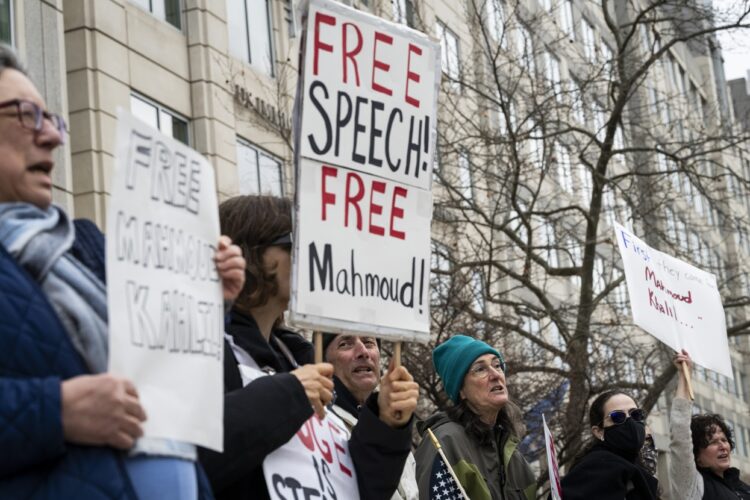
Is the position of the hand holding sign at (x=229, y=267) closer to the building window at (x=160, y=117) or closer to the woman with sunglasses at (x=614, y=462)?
the woman with sunglasses at (x=614, y=462)

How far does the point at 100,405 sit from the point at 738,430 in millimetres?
44816

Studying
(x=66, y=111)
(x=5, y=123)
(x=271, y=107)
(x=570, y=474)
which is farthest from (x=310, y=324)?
(x=271, y=107)

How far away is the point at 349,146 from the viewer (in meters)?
4.25

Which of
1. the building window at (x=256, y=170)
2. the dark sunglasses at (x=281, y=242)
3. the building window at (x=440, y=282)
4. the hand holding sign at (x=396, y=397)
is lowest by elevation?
the hand holding sign at (x=396, y=397)

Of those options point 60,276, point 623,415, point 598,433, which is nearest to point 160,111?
point 598,433

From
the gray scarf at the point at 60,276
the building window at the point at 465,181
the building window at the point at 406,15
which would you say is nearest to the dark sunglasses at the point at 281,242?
the gray scarf at the point at 60,276

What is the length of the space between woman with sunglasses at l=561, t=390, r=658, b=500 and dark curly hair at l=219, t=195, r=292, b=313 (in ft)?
10.1

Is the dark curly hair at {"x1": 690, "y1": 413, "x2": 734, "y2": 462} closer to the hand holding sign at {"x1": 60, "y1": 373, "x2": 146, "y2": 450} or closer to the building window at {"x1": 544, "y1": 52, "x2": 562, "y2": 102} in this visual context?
the hand holding sign at {"x1": 60, "y1": 373, "x2": 146, "y2": 450}

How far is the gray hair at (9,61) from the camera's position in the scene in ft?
10.6

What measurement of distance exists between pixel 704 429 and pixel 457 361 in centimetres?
225

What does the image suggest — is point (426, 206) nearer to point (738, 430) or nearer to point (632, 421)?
point (632, 421)

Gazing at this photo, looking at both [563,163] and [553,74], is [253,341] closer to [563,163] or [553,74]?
[563,163]

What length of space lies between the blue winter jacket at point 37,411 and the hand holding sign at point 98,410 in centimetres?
2

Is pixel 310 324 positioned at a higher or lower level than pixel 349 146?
lower
